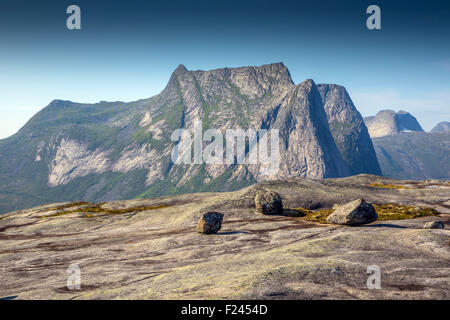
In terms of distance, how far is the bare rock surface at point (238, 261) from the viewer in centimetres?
2498

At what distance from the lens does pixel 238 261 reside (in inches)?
1355

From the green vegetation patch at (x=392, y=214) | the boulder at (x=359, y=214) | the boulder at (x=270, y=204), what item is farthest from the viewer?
the boulder at (x=270, y=204)

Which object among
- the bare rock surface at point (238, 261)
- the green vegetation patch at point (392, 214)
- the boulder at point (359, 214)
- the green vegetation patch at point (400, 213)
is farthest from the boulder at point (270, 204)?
the green vegetation patch at point (400, 213)

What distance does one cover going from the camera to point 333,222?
55.0 m

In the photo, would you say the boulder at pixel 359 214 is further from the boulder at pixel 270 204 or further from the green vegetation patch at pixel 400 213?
the boulder at pixel 270 204

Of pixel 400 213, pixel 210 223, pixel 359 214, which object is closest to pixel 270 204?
pixel 210 223

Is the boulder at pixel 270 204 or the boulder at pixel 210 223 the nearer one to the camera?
the boulder at pixel 210 223

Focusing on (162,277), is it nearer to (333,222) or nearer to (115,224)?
(333,222)

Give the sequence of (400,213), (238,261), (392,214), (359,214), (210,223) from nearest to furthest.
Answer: (238,261) → (359,214) → (210,223) → (392,214) → (400,213)

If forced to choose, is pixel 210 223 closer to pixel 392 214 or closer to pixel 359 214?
pixel 359 214

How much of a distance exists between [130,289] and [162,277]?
13.4 feet

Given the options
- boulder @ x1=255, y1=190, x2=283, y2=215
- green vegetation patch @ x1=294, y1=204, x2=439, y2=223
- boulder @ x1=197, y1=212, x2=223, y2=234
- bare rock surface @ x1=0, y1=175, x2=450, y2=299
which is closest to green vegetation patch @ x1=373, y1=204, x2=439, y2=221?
green vegetation patch @ x1=294, y1=204, x2=439, y2=223

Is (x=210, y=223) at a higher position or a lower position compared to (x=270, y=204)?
lower

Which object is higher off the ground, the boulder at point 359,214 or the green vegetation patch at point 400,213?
the boulder at point 359,214
